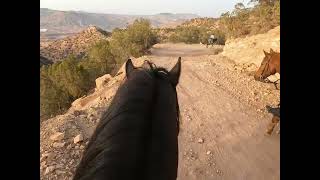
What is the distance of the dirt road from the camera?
755cm

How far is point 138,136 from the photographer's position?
5.47 feet

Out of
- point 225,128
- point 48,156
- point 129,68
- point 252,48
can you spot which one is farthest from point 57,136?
point 252,48

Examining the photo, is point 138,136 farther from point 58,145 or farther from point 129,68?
point 58,145

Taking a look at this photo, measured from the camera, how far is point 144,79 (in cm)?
212

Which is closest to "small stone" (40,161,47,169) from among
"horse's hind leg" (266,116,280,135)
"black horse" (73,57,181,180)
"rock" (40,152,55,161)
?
"rock" (40,152,55,161)

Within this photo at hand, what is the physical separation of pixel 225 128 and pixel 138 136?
26.2 ft

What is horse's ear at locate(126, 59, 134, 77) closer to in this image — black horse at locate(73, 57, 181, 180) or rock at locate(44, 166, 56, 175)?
black horse at locate(73, 57, 181, 180)

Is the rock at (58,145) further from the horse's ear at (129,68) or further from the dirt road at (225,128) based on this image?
the horse's ear at (129,68)

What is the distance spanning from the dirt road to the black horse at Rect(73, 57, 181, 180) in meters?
5.26
